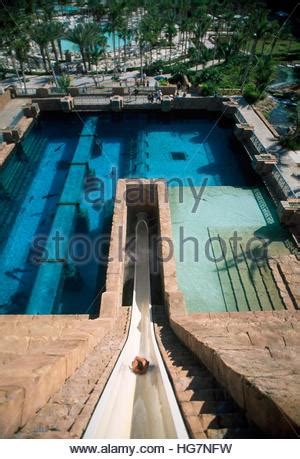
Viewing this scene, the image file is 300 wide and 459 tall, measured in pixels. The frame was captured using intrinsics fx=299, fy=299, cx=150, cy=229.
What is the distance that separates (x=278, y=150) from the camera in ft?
60.8

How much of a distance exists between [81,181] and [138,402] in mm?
14669

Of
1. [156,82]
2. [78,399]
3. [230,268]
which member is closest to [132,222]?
[230,268]

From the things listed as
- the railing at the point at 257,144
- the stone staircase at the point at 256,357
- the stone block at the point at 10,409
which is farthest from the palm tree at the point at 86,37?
the stone block at the point at 10,409

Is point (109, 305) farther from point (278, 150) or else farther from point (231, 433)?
point (278, 150)

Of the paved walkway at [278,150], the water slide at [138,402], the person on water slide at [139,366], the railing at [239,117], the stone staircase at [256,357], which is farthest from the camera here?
the railing at [239,117]

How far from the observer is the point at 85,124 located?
77.3 feet

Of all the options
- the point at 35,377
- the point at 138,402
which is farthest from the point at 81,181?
the point at 35,377

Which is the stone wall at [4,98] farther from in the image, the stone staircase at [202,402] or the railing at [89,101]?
the stone staircase at [202,402]

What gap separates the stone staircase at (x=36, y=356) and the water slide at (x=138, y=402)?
2.71 feet

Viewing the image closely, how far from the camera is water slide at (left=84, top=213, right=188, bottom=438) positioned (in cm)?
478

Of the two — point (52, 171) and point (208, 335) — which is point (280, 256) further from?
point (52, 171)

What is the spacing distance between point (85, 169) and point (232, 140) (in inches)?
424

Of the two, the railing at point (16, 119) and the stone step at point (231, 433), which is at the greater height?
the railing at point (16, 119)

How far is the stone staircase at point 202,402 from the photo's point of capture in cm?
397
